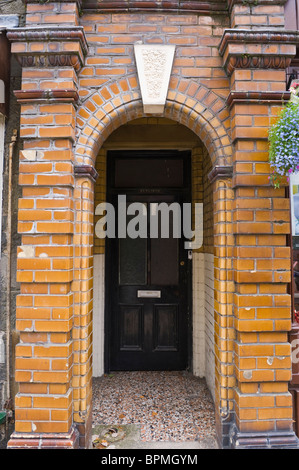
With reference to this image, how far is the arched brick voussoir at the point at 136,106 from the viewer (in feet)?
7.74

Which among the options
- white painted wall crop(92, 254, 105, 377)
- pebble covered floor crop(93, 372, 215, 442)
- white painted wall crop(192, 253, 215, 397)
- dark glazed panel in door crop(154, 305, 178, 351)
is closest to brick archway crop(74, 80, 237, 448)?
pebble covered floor crop(93, 372, 215, 442)

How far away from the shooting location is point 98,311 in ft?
12.4

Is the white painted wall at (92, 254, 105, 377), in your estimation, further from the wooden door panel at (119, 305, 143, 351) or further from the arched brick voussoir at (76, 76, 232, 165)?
the arched brick voussoir at (76, 76, 232, 165)

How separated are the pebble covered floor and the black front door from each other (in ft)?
0.88

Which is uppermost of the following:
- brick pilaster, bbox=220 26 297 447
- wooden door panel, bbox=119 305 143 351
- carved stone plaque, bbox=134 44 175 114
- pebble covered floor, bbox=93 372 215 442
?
carved stone plaque, bbox=134 44 175 114

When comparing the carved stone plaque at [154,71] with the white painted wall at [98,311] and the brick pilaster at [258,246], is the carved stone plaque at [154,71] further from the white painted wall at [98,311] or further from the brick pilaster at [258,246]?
the white painted wall at [98,311]

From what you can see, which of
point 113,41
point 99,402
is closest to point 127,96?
point 113,41

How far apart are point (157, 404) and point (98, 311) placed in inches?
50.1

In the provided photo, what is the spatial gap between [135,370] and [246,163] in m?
2.94

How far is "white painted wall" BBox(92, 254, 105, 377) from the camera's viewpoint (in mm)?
3738

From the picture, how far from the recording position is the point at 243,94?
7.30 feet

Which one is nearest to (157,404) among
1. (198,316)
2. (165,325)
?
(165,325)

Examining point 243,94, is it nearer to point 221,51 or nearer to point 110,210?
point 221,51

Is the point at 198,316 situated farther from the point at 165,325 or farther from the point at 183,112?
the point at 183,112
